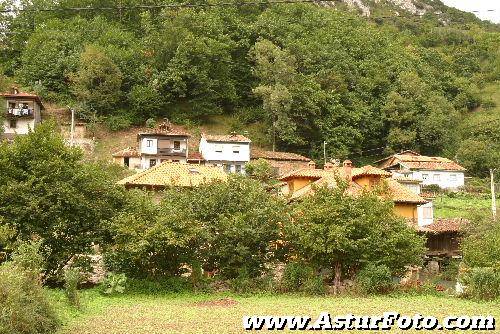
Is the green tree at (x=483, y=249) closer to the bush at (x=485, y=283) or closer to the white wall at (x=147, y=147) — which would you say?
the bush at (x=485, y=283)

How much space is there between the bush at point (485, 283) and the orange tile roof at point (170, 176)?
52.5ft

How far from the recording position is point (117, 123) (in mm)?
59281

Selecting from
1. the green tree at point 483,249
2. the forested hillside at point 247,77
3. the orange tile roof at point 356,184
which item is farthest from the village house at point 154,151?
the green tree at point 483,249

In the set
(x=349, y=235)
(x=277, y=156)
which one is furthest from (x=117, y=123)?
(x=349, y=235)

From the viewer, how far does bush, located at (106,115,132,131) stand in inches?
2327

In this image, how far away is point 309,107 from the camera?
5909cm

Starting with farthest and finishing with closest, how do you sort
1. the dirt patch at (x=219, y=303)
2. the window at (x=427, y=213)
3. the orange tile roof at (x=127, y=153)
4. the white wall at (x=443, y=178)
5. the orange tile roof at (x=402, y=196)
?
the white wall at (x=443, y=178) < the orange tile roof at (x=127, y=153) < the window at (x=427, y=213) < the orange tile roof at (x=402, y=196) < the dirt patch at (x=219, y=303)

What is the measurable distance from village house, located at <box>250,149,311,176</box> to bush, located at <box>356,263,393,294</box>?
91.6ft

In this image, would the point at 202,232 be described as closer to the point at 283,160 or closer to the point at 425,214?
the point at 425,214

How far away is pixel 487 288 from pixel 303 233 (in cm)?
737

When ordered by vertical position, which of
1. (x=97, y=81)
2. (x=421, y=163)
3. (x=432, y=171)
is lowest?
(x=432, y=171)

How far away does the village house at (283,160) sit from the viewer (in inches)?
2085

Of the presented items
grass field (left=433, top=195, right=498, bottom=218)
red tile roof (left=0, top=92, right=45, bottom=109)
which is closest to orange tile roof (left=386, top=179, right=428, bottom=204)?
grass field (left=433, top=195, right=498, bottom=218)

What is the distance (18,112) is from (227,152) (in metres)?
19.7
